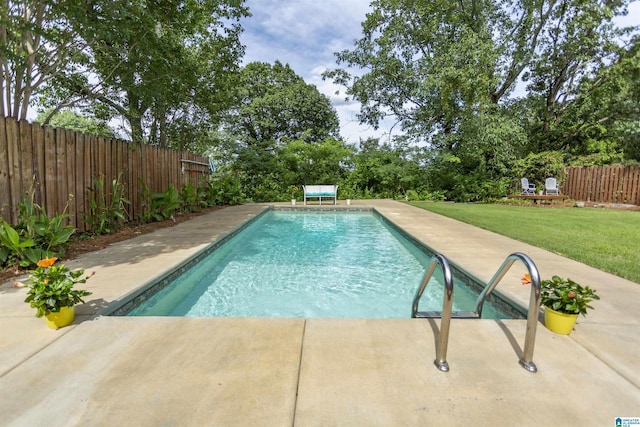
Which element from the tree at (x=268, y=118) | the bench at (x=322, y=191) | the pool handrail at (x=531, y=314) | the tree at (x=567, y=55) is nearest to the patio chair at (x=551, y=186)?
the tree at (x=567, y=55)

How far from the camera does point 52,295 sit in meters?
2.13

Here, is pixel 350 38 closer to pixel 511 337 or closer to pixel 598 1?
pixel 598 1

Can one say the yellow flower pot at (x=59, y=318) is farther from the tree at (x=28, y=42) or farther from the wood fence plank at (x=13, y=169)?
the tree at (x=28, y=42)

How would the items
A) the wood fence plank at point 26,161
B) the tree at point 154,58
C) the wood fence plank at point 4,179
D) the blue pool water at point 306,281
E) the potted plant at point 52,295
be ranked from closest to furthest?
1. the potted plant at point 52,295
2. the blue pool water at point 306,281
3. the wood fence plank at point 4,179
4. the wood fence plank at point 26,161
5. the tree at point 154,58

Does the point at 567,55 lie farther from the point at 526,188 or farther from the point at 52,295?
the point at 52,295

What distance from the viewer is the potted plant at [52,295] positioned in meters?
2.12

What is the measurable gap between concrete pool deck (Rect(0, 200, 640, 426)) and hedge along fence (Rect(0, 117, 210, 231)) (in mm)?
2064

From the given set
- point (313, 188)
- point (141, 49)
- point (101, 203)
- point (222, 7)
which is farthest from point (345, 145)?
point (101, 203)

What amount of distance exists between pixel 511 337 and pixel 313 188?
404 inches

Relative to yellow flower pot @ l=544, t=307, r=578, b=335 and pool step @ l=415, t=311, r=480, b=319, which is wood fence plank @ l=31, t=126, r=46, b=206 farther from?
yellow flower pot @ l=544, t=307, r=578, b=335

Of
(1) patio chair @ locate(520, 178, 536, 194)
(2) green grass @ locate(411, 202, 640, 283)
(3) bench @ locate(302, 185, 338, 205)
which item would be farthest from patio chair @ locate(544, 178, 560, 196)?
(3) bench @ locate(302, 185, 338, 205)

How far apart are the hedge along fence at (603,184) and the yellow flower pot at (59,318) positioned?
15920 millimetres

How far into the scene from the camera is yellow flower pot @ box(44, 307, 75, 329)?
7.18 ft

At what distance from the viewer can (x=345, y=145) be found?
16062 millimetres
